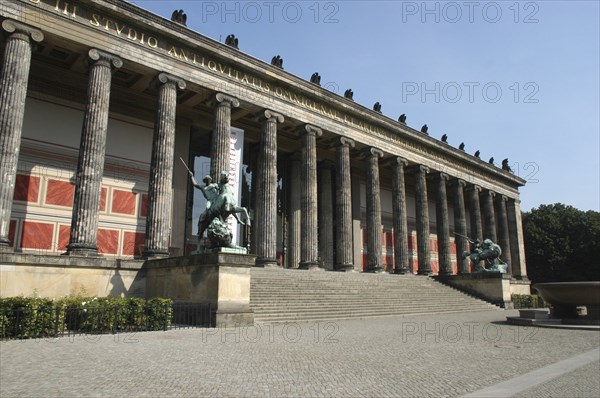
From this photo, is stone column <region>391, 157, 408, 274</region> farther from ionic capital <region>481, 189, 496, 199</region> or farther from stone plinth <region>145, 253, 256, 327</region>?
stone plinth <region>145, 253, 256, 327</region>

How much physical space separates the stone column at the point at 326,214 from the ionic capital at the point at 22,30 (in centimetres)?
2305

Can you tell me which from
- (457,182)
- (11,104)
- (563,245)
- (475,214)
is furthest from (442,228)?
(11,104)

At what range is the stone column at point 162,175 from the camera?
2144 cm

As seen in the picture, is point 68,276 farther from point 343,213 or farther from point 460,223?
point 460,223

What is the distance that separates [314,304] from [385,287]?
7979 mm

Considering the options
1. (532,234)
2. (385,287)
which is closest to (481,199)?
(532,234)

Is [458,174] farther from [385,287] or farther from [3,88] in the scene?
[3,88]

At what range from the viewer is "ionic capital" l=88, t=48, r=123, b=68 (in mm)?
20922

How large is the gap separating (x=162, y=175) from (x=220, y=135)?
14.1ft

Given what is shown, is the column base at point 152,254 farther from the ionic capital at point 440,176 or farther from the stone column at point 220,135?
the ionic capital at point 440,176

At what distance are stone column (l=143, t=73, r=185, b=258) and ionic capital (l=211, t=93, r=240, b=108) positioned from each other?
2101mm

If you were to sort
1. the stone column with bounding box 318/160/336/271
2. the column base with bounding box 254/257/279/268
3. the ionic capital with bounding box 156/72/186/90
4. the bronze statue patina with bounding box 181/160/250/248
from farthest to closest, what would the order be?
the stone column with bounding box 318/160/336/271 < the column base with bounding box 254/257/279/268 < the ionic capital with bounding box 156/72/186/90 < the bronze statue patina with bounding box 181/160/250/248

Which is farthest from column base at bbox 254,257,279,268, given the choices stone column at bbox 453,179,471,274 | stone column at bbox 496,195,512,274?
stone column at bbox 496,195,512,274

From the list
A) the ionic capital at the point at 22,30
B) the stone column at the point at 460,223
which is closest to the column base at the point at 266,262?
the ionic capital at the point at 22,30
